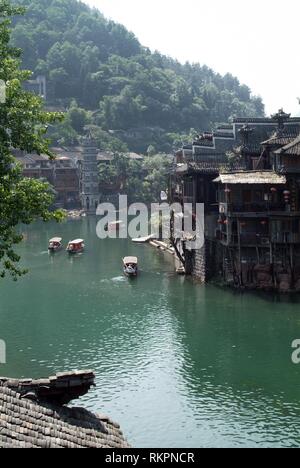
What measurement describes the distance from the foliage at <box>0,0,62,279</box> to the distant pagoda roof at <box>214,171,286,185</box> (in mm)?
34754

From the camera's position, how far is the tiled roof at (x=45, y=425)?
585 inches

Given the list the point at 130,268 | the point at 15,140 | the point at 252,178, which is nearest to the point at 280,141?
the point at 252,178

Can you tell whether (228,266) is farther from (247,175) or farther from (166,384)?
(166,384)

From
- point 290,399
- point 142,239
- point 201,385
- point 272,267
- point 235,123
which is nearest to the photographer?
point 290,399

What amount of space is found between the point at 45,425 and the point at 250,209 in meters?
42.5

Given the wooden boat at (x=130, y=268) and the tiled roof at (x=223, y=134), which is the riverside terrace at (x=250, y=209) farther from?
the wooden boat at (x=130, y=268)

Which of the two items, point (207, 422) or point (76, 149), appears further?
point (76, 149)

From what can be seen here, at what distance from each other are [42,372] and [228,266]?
2575 cm

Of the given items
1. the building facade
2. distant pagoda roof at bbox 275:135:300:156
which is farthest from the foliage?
the building facade

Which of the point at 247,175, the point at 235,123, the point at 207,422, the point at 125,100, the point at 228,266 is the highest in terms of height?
the point at 125,100

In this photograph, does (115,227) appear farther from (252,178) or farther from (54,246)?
(252,178)

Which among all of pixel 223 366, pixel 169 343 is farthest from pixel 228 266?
pixel 223 366

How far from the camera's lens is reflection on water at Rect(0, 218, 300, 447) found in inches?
1209

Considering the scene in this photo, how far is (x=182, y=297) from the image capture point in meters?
56.4
